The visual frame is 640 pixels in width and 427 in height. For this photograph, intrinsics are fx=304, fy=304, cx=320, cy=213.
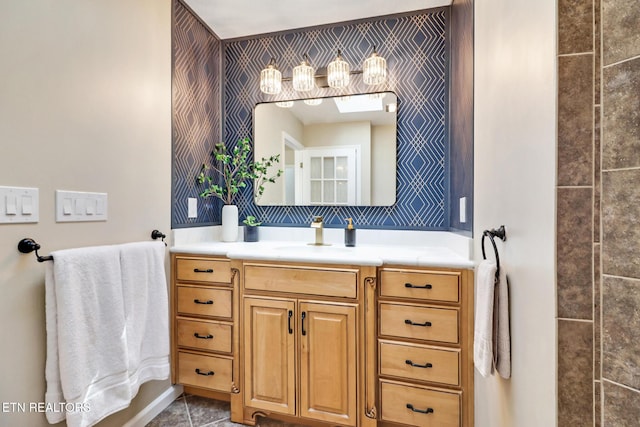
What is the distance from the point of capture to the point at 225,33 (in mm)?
2297

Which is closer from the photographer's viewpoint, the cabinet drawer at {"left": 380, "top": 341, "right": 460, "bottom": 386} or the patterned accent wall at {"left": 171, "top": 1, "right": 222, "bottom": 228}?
the cabinet drawer at {"left": 380, "top": 341, "right": 460, "bottom": 386}

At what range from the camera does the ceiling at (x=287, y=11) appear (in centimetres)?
197

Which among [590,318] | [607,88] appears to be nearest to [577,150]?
[607,88]

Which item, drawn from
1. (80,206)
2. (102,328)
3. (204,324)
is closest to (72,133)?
(80,206)

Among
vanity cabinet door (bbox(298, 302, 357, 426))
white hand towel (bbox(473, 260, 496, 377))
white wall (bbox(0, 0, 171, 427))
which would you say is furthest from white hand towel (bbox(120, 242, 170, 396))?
white hand towel (bbox(473, 260, 496, 377))

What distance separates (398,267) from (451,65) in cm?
136

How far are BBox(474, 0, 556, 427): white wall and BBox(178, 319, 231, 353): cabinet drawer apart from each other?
130cm

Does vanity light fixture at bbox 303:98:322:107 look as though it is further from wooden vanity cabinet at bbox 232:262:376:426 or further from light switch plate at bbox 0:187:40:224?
light switch plate at bbox 0:187:40:224

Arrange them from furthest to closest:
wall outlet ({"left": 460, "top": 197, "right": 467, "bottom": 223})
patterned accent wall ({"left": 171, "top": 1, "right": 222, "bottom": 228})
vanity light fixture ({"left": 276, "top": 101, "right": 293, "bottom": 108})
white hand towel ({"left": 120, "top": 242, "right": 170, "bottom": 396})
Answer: vanity light fixture ({"left": 276, "top": 101, "right": 293, "bottom": 108}) < patterned accent wall ({"left": 171, "top": 1, "right": 222, "bottom": 228}) < wall outlet ({"left": 460, "top": 197, "right": 467, "bottom": 223}) < white hand towel ({"left": 120, "top": 242, "right": 170, "bottom": 396})

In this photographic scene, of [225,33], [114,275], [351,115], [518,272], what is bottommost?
[114,275]

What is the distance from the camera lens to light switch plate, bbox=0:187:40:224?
1048mm

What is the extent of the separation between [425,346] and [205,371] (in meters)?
1.24

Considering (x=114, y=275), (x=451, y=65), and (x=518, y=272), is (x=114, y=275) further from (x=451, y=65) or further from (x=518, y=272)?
(x=451, y=65)

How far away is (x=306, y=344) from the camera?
1.55m
